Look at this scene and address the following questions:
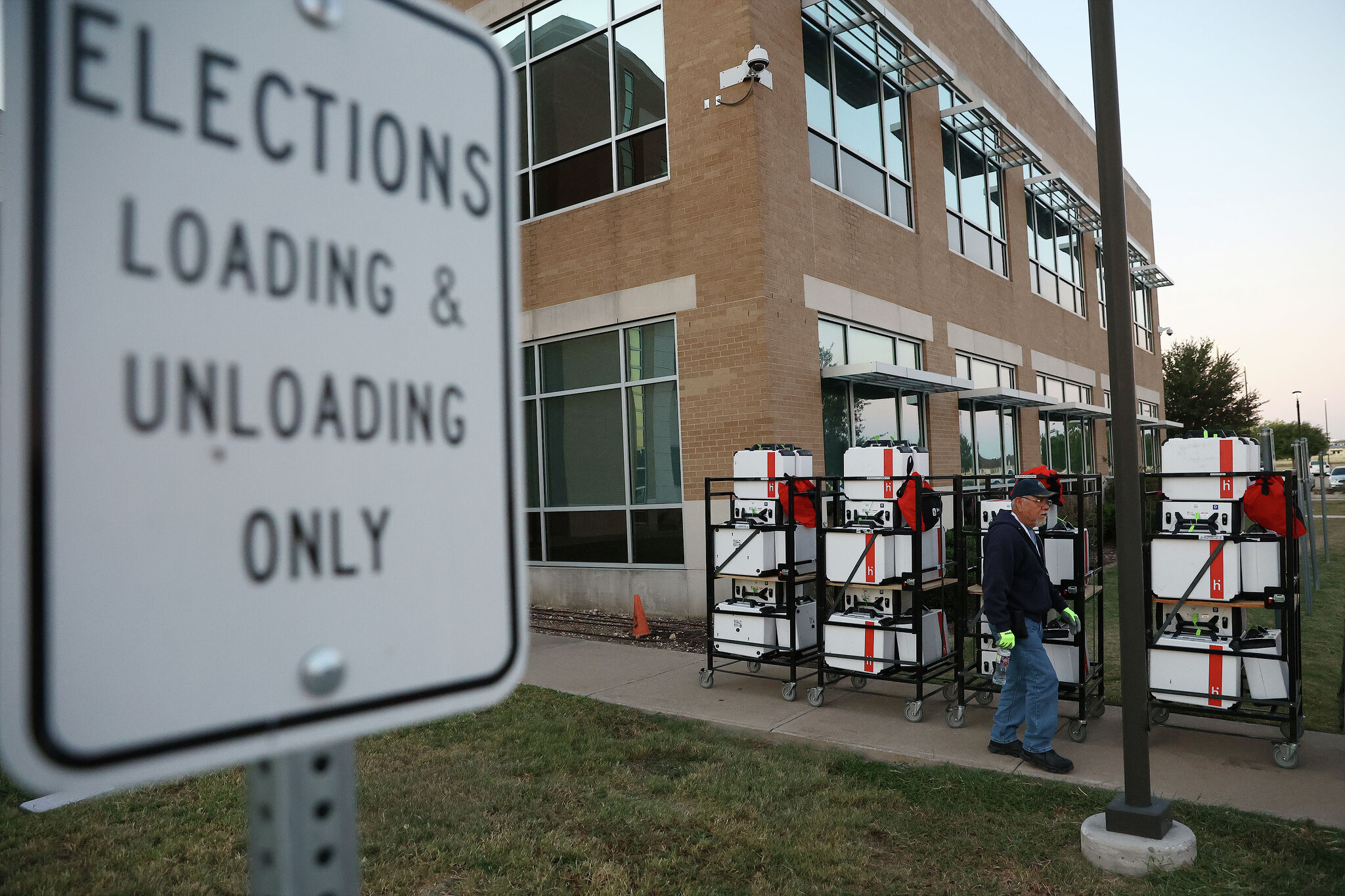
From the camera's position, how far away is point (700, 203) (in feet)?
38.2

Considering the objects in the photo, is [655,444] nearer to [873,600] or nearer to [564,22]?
[873,600]

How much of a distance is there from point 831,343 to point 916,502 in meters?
5.44

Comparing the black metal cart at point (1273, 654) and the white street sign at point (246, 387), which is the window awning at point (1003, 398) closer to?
the black metal cart at point (1273, 654)

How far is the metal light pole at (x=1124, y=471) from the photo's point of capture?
4.57 metres

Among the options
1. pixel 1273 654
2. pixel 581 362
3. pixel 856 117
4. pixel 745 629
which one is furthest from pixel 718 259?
pixel 1273 654

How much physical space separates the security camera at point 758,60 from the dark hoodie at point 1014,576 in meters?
7.05

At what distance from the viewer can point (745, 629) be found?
8.34 metres

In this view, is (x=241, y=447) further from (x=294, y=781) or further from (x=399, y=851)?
A: (x=399, y=851)

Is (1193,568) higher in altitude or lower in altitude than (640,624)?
higher

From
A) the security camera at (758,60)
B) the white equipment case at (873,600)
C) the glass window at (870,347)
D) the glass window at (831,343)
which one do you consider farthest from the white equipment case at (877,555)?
the security camera at (758,60)

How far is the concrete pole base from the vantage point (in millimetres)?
4426

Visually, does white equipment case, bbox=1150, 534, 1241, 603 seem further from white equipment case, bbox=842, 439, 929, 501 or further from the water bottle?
white equipment case, bbox=842, 439, 929, 501

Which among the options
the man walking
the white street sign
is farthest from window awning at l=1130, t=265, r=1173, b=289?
the white street sign

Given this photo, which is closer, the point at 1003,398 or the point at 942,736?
the point at 942,736
